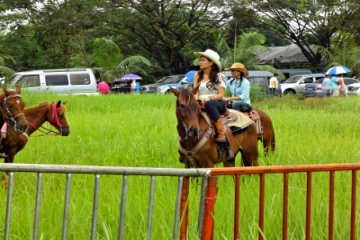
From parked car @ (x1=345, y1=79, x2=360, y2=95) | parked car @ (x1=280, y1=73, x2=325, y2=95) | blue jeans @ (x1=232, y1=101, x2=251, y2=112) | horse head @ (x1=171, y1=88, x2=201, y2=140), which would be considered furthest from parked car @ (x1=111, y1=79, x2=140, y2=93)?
horse head @ (x1=171, y1=88, x2=201, y2=140)

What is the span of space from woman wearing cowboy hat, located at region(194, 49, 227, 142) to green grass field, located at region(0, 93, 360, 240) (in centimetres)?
122

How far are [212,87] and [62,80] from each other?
16939 millimetres

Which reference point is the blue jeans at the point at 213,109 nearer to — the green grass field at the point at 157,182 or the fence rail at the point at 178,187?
the green grass field at the point at 157,182

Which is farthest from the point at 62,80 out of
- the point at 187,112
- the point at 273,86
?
the point at 187,112

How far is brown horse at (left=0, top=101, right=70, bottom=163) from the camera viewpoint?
716 centimetres

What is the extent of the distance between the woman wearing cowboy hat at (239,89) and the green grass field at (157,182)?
81cm

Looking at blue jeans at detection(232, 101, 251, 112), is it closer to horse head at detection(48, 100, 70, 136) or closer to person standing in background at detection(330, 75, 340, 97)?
horse head at detection(48, 100, 70, 136)

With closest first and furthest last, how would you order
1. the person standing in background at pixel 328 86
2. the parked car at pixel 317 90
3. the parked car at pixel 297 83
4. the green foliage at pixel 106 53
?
the person standing in background at pixel 328 86 < the parked car at pixel 317 90 < the green foliage at pixel 106 53 < the parked car at pixel 297 83

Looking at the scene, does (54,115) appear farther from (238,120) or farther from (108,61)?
Result: (108,61)

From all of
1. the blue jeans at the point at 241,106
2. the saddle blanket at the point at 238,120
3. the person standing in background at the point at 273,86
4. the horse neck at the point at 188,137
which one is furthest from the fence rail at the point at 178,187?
the person standing in background at the point at 273,86

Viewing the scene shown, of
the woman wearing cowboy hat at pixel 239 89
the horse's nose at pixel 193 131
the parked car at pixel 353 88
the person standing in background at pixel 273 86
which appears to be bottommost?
the parked car at pixel 353 88

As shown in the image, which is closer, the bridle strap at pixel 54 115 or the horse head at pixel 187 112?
the horse head at pixel 187 112

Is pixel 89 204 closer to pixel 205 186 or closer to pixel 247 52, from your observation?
pixel 205 186

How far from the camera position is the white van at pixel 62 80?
22.0 m
